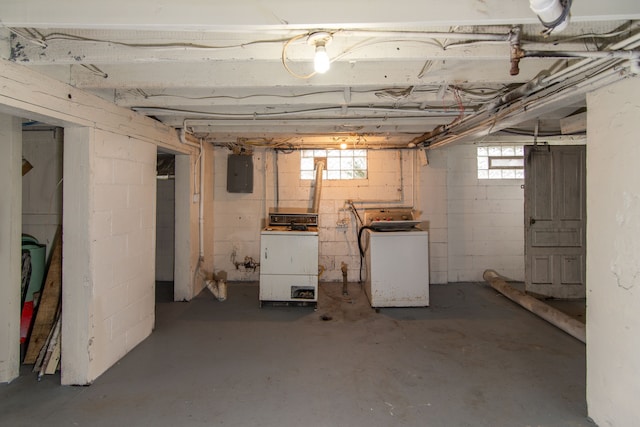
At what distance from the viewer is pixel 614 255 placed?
1710 millimetres

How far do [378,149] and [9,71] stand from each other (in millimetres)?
4056

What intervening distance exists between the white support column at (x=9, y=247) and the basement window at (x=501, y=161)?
5.34 m

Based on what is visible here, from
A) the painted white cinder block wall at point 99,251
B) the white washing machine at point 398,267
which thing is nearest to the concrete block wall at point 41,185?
the painted white cinder block wall at point 99,251

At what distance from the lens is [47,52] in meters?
1.67

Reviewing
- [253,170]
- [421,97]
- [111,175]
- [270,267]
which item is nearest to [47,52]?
[111,175]

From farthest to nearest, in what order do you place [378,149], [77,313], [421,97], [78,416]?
[378,149]
[421,97]
[77,313]
[78,416]

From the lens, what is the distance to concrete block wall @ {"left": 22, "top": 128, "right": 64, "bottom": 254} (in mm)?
3164

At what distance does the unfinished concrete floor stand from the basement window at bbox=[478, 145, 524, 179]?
7.23 feet

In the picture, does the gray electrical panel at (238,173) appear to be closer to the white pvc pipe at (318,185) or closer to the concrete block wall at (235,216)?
the concrete block wall at (235,216)

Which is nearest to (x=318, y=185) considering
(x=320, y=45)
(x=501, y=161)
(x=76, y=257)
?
(x=501, y=161)

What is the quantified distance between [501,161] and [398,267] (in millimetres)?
2588

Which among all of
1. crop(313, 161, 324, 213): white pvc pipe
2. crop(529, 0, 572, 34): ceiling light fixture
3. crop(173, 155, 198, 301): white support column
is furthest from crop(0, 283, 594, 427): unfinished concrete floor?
crop(529, 0, 572, 34): ceiling light fixture

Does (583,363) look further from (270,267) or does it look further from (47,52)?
(47,52)

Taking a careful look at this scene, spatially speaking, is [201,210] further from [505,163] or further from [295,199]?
[505,163]
